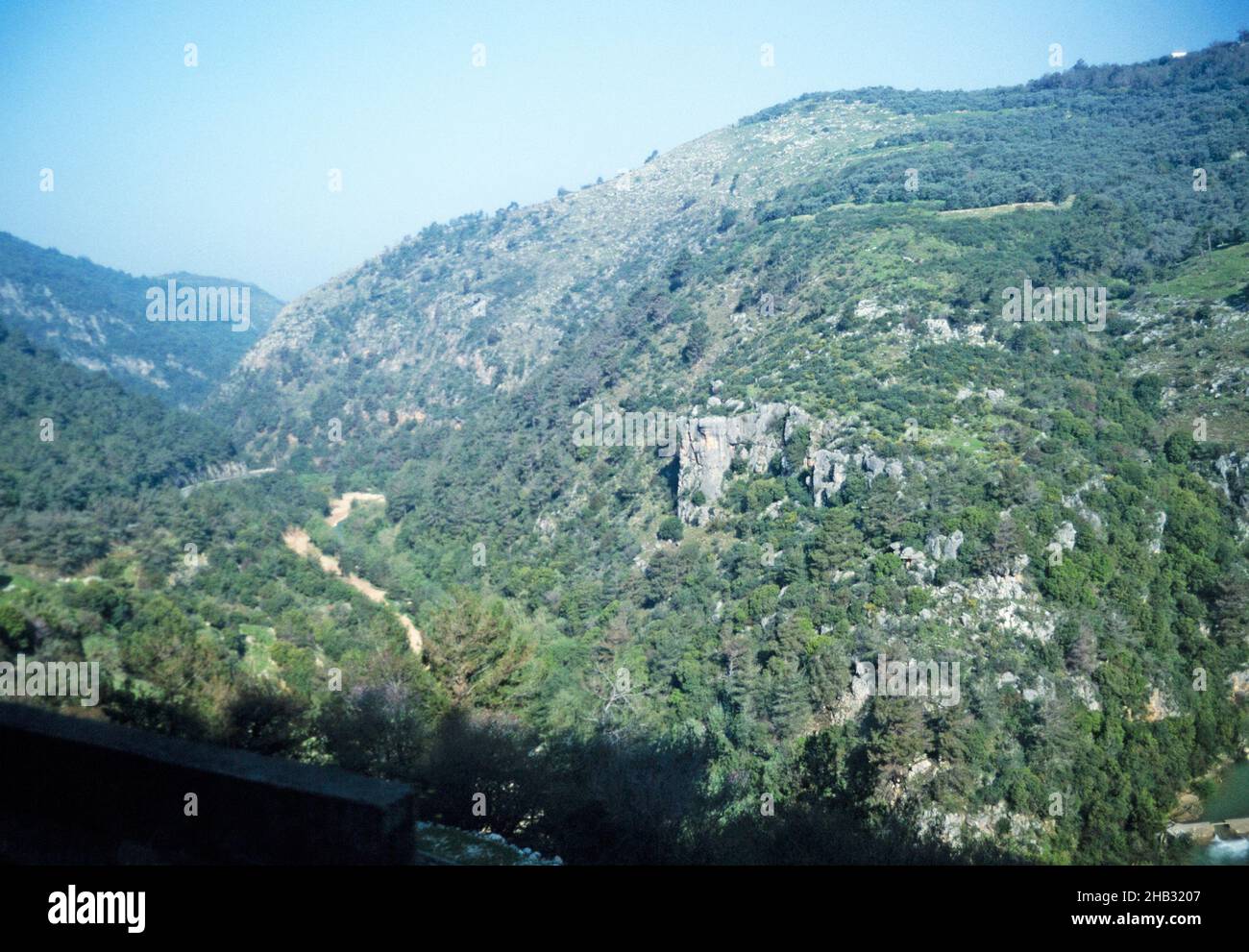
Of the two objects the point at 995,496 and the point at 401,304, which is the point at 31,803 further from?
the point at 401,304

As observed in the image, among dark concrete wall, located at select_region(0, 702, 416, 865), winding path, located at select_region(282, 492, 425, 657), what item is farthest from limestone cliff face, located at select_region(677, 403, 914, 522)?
dark concrete wall, located at select_region(0, 702, 416, 865)

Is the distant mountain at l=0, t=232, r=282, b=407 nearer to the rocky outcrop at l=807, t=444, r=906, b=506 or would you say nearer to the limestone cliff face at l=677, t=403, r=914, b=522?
the limestone cliff face at l=677, t=403, r=914, b=522

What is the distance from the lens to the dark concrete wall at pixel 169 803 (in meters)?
3.39

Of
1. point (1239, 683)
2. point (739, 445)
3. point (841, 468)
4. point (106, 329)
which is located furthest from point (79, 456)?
point (106, 329)

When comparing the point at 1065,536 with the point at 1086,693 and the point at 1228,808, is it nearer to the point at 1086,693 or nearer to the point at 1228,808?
the point at 1086,693

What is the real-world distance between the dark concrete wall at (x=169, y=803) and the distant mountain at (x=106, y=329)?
396ft

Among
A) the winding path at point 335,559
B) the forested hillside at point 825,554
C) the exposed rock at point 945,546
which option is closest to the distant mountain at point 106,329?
the forested hillside at point 825,554

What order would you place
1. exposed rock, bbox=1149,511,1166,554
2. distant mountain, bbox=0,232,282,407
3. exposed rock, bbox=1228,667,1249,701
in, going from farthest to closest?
distant mountain, bbox=0,232,282,407, exposed rock, bbox=1149,511,1166,554, exposed rock, bbox=1228,667,1249,701

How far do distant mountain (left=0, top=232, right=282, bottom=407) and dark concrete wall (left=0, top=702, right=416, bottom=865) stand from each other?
120580 millimetres

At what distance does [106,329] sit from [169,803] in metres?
141

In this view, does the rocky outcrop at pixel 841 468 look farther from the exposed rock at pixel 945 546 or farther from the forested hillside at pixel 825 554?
the exposed rock at pixel 945 546

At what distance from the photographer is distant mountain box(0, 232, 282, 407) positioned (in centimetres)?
10869

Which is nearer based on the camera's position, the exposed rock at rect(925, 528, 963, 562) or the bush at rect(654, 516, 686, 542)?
the exposed rock at rect(925, 528, 963, 562)

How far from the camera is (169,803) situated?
3.78 meters
